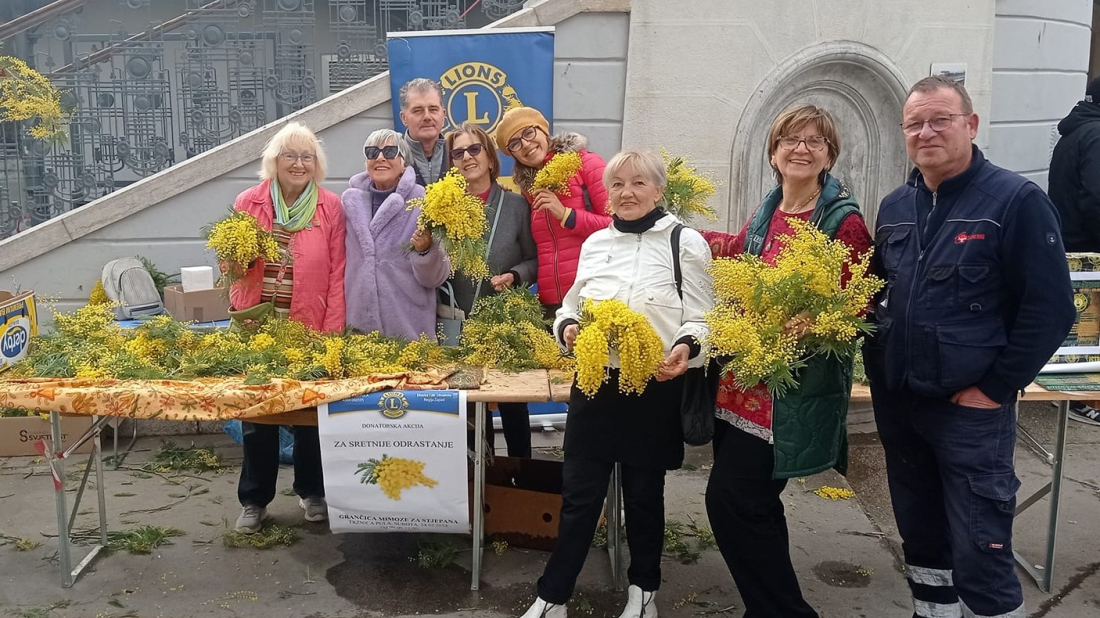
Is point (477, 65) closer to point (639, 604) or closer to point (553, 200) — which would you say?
point (553, 200)

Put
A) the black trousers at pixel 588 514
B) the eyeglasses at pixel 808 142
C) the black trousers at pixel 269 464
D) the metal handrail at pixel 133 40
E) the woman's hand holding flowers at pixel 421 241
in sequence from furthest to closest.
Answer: the metal handrail at pixel 133 40 → the black trousers at pixel 269 464 → the woman's hand holding flowers at pixel 421 241 → the black trousers at pixel 588 514 → the eyeglasses at pixel 808 142

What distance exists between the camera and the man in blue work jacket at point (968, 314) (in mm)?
2949

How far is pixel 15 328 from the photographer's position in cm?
406

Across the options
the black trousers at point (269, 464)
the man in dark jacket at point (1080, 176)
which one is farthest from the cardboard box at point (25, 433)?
the man in dark jacket at point (1080, 176)

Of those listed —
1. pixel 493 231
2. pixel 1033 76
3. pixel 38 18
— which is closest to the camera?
pixel 493 231

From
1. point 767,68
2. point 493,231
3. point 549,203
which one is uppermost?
point 767,68

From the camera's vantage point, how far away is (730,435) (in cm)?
345

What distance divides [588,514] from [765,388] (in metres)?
0.89

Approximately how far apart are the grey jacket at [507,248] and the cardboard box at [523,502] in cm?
83

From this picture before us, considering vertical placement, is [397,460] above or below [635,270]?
below

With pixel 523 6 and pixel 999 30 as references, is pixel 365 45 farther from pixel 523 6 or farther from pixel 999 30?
pixel 999 30

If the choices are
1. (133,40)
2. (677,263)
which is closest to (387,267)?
(677,263)

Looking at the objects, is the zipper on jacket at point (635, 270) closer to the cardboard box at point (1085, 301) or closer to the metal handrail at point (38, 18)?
the cardboard box at point (1085, 301)

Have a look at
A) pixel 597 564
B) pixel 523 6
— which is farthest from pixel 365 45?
pixel 597 564
